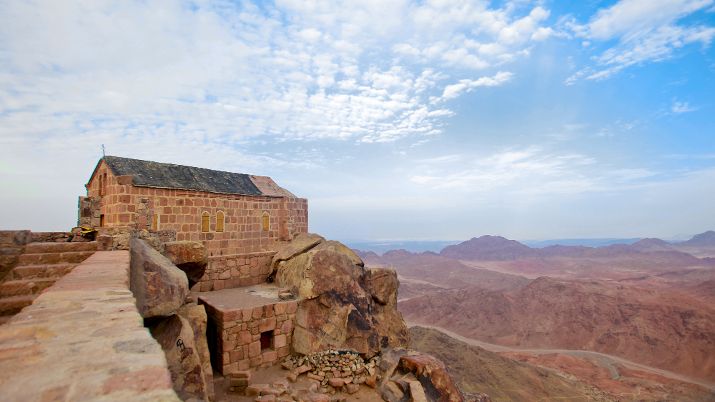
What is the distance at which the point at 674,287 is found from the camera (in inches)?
1638

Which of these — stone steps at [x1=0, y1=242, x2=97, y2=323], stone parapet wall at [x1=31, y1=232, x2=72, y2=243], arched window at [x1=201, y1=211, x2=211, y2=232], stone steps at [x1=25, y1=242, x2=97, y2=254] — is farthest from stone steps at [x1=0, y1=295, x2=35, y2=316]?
arched window at [x1=201, y1=211, x2=211, y2=232]

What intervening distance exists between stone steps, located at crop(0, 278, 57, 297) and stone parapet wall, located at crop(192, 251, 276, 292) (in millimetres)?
6860

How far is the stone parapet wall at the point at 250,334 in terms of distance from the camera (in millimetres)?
9484

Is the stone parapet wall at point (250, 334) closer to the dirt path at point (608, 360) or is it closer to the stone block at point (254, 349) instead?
the stone block at point (254, 349)

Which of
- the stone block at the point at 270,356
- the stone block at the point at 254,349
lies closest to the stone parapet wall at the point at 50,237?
the stone block at the point at 254,349

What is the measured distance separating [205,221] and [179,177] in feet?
8.47

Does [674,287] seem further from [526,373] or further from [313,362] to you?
[313,362]

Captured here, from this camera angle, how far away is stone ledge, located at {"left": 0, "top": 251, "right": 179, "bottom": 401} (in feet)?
5.53

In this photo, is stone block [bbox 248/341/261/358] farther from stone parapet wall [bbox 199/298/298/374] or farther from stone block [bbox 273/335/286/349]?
stone block [bbox 273/335/286/349]

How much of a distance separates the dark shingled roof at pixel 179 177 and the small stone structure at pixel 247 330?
7589 millimetres

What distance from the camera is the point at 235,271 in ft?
42.2

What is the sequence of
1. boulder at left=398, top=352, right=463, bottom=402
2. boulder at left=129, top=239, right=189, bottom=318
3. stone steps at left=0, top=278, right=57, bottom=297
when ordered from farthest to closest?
1. boulder at left=398, top=352, right=463, bottom=402
2. boulder at left=129, top=239, right=189, bottom=318
3. stone steps at left=0, top=278, right=57, bottom=297

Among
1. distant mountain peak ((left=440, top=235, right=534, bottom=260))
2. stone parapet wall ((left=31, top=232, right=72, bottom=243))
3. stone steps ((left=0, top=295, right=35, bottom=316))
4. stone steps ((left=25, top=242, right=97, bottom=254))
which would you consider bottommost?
distant mountain peak ((left=440, top=235, right=534, bottom=260))

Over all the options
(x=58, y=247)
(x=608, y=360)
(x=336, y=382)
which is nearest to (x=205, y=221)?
(x=336, y=382)
